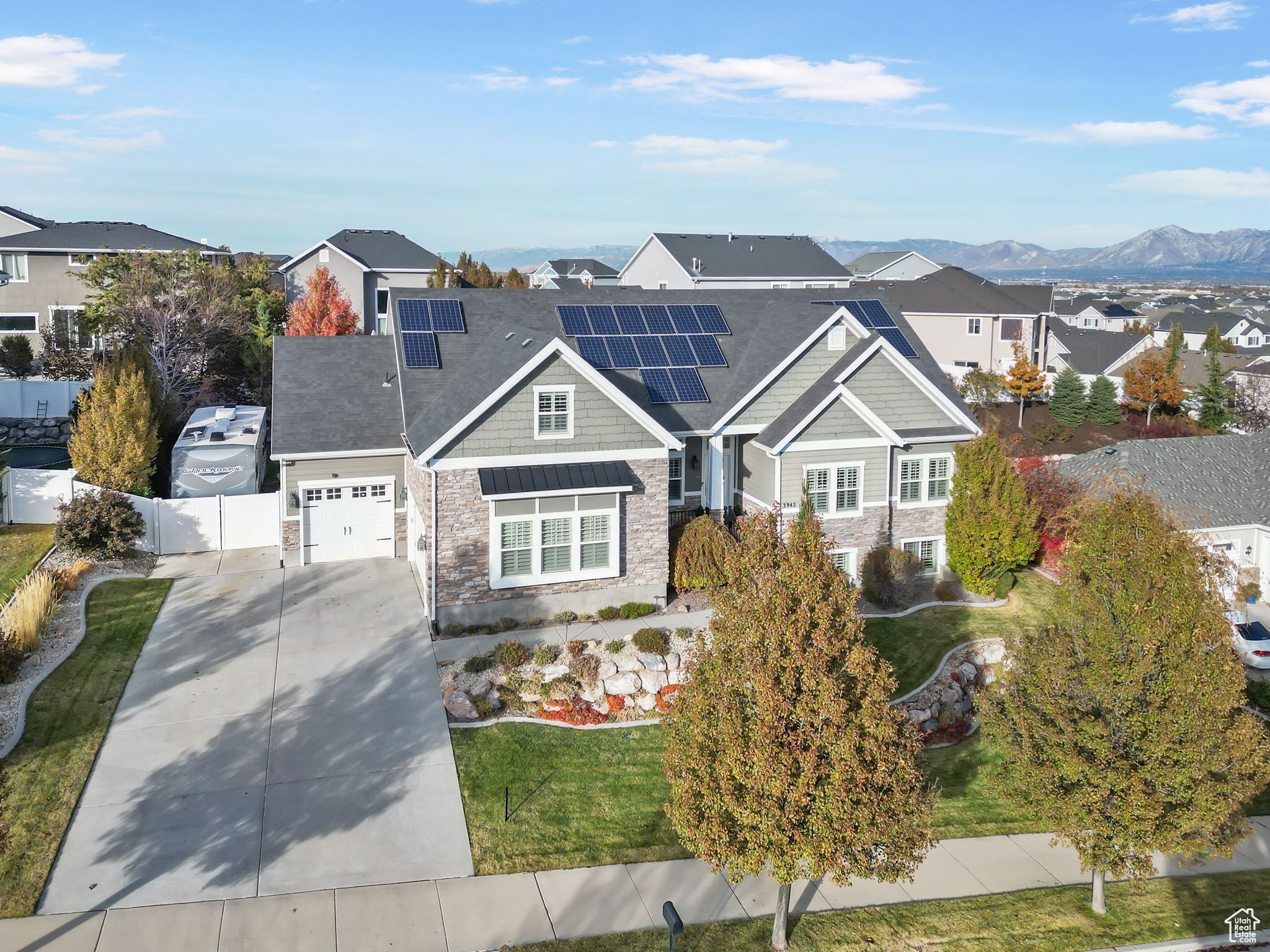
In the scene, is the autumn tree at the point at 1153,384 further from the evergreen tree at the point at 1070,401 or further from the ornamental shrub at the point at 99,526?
the ornamental shrub at the point at 99,526

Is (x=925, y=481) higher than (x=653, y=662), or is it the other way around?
(x=925, y=481)

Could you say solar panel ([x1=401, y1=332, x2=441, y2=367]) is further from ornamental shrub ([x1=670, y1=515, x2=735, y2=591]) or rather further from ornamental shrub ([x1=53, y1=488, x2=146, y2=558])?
ornamental shrub ([x1=670, y1=515, x2=735, y2=591])

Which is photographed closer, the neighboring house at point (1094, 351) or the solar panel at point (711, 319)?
the solar panel at point (711, 319)

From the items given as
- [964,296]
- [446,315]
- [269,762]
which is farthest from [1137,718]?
[964,296]

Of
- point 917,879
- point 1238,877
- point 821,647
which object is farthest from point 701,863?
point 1238,877

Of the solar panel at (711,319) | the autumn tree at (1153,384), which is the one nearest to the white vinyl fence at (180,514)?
the solar panel at (711,319)

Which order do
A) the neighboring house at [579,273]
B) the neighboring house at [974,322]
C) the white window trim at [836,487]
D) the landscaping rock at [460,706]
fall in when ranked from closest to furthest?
the landscaping rock at [460,706], the white window trim at [836,487], the neighboring house at [974,322], the neighboring house at [579,273]

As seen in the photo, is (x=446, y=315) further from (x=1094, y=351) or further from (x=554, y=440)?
(x=1094, y=351)
